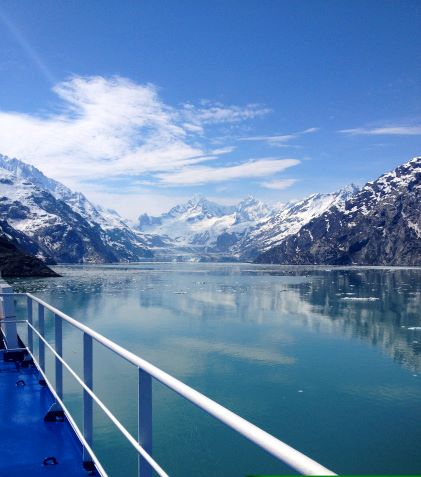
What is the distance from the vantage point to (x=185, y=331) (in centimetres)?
4028

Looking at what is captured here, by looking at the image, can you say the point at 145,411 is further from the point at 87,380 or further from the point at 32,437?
the point at 32,437

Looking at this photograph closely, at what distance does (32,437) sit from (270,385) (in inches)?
722

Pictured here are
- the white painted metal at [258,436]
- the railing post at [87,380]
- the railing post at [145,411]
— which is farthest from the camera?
the railing post at [87,380]

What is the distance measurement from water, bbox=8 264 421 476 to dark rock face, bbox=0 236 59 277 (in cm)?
7781

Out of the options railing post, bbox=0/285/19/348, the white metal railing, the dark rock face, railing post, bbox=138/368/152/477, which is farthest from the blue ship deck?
the dark rock face

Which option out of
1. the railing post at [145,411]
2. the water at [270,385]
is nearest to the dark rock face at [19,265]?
the water at [270,385]

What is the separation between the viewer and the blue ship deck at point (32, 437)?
5.96 metres

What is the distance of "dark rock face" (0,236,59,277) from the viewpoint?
120 m

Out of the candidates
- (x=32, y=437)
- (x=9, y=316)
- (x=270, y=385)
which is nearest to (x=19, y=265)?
(x=270, y=385)

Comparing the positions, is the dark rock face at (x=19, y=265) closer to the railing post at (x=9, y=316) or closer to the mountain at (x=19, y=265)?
the mountain at (x=19, y=265)

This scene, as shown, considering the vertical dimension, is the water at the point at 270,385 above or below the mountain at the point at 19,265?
below

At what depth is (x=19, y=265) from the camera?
122938 millimetres

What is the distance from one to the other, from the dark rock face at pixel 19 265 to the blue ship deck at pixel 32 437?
11706cm

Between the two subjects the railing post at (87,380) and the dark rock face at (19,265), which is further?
the dark rock face at (19,265)
